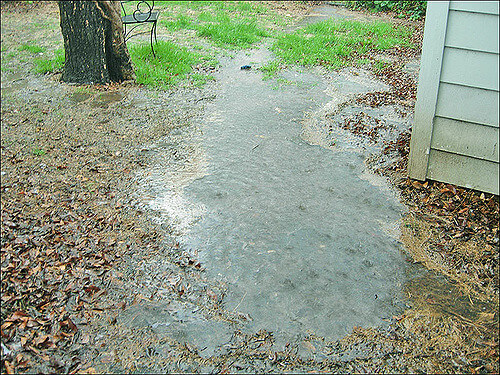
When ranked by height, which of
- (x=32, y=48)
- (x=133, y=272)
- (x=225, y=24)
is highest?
(x=225, y=24)

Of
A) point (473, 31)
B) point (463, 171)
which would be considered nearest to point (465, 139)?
point (463, 171)

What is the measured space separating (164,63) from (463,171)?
465cm

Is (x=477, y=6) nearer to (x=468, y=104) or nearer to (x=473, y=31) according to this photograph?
(x=473, y=31)

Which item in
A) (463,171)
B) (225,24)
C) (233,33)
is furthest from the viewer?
(225,24)

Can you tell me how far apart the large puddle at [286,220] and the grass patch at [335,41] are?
68.5 inches

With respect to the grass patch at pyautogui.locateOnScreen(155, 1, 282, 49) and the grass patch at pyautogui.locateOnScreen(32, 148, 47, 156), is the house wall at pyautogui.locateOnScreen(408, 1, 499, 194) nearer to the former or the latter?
the grass patch at pyautogui.locateOnScreen(32, 148, 47, 156)

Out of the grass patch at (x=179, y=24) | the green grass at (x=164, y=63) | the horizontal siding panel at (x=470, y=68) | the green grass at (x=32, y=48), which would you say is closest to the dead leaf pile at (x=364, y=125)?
the horizontal siding panel at (x=470, y=68)

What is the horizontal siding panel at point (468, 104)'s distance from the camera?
141 inches

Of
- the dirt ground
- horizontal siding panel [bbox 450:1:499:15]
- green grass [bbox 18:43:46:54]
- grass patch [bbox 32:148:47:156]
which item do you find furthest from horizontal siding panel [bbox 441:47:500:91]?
green grass [bbox 18:43:46:54]

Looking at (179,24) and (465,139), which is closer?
(465,139)

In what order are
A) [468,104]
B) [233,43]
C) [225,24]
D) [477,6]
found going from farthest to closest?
[225,24]
[233,43]
[468,104]
[477,6]

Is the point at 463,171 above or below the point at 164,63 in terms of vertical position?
below

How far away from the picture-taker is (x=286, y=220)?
12.7ft

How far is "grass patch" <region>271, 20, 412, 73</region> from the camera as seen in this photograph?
24.0 feet
